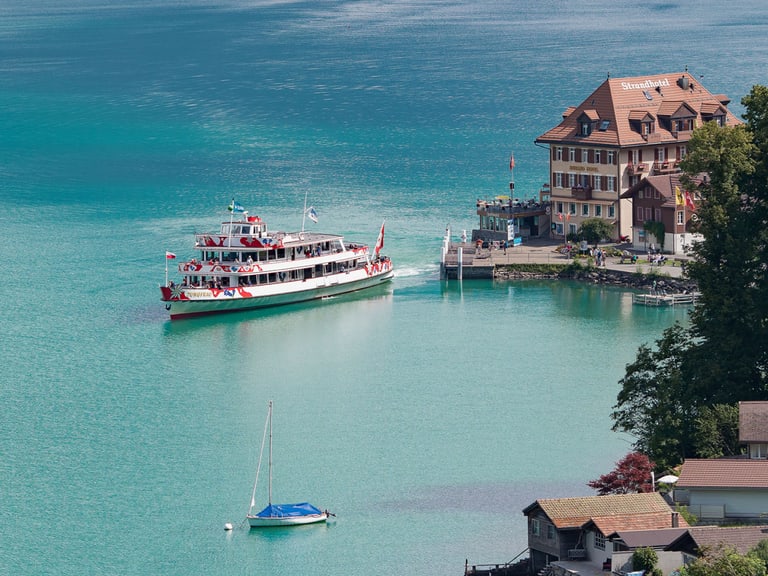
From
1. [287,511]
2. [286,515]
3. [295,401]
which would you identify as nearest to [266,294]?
[295,401]

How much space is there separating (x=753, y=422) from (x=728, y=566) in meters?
13.6

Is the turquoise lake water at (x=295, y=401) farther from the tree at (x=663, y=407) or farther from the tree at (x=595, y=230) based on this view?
the tree at (x=595, y=230)

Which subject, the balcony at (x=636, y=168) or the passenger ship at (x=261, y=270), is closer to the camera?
the passenger ship at (x=261, y=270)

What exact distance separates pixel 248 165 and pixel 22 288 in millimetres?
58380

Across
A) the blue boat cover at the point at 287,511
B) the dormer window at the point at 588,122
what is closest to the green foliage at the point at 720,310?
the blue boat cover at the point at 287,511

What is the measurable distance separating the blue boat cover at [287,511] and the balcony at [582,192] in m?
58.9

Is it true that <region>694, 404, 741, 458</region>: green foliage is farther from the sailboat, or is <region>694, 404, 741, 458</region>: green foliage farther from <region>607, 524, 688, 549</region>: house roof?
the sailboat

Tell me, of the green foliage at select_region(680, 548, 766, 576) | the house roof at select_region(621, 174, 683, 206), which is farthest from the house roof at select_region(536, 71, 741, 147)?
the green foliage at select_region(680, 548, 766, 576)

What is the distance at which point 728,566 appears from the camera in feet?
181

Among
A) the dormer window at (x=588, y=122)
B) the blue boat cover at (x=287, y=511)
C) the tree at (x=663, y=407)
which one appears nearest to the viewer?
the tree at (x=663, y=407)

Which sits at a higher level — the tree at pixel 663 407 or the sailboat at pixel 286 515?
the tree at pixel 663 407

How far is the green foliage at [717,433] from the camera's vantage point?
7000cm

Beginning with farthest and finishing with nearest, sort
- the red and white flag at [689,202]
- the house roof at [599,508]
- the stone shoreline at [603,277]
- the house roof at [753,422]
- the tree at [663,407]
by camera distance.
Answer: the red and white flag at [689,202], the stone shoreline at [603,277], the tree at [663,407], the house roof at [753,422], the house roof at [599,508]

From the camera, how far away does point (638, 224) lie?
123438 mm
